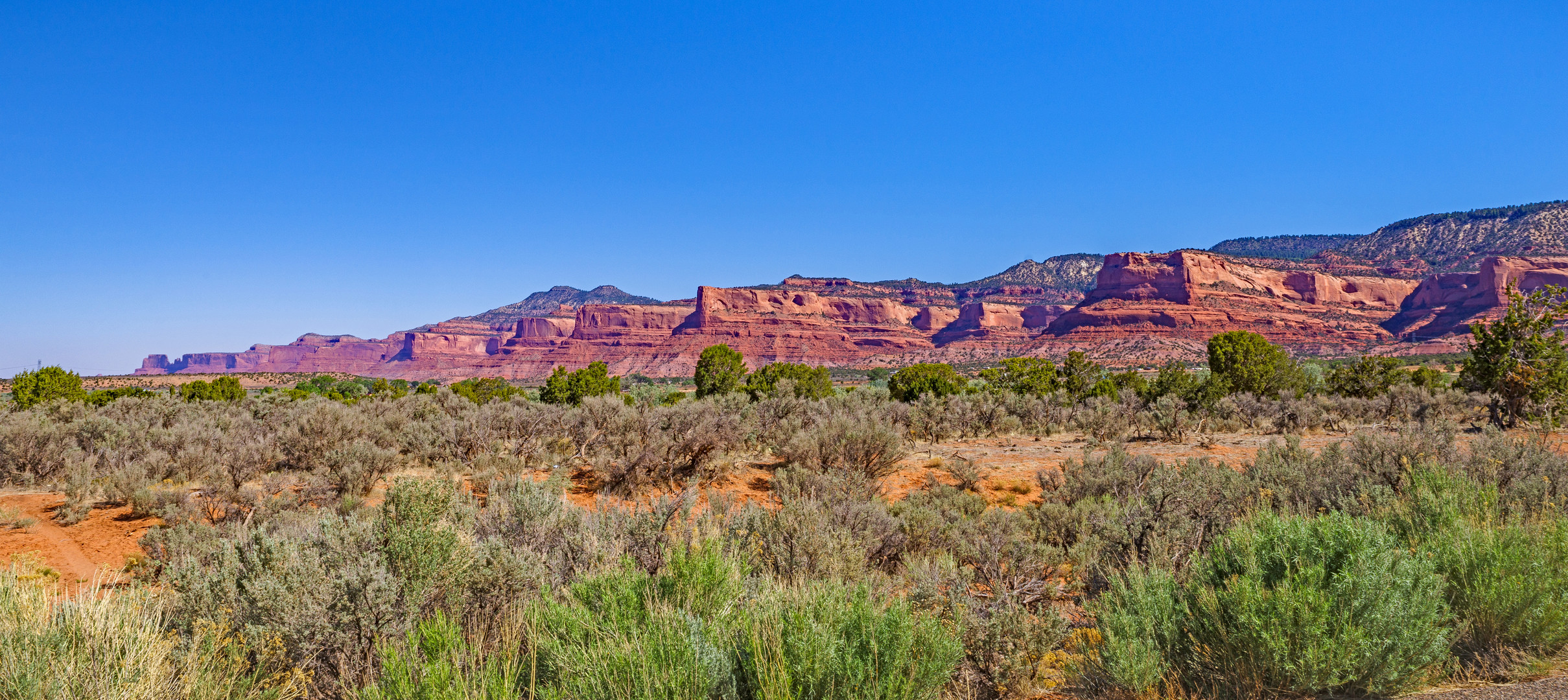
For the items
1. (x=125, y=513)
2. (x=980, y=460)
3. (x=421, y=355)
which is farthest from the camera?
(x=421, y=355)

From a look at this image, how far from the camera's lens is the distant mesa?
8850cm

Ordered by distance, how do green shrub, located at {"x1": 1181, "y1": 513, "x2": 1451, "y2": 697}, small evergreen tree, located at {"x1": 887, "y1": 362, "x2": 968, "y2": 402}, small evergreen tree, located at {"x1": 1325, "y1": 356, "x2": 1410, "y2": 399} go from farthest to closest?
small evergreen tree, located at {"x1": 887, "y1": 362, "x2": 968, "y2": 402}
small evergreen tree, located at {"x1": 1325, "y1": 356, "x2": 1410, "y2": 399}
green shrub, located at {"x1": 1181, "y1": 513, "x2": 1451, "y2": 697}

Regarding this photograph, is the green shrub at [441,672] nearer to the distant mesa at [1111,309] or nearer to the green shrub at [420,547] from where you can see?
the green shrub at [420,547]

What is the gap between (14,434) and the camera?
11438 millimetres

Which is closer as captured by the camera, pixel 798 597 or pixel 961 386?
pixel 798 597

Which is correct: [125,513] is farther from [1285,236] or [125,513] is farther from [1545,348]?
[1285,236]

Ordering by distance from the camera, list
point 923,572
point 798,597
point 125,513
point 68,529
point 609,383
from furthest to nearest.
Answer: point 609,383
point 125,513
point 68,529
point 923,572
point 798,597

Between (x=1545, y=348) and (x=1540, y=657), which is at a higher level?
(x=1545, y=348)

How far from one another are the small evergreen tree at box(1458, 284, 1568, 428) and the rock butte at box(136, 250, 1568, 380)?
7355cm

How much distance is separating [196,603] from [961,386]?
2800 centimetres

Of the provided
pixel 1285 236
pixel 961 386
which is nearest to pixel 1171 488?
pixel 961 386

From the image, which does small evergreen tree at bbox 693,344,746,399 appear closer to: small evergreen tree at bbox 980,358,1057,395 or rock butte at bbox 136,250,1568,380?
small evergreen tree at bbox 980,358,1057,395

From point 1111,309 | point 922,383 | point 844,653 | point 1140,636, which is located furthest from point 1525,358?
point 1111,309

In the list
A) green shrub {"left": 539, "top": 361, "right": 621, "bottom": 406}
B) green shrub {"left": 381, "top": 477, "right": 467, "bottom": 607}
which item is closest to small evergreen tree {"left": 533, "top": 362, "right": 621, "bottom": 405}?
green shrub {"left": 539, "top": 361, "right": 621, "bottom": 406}
